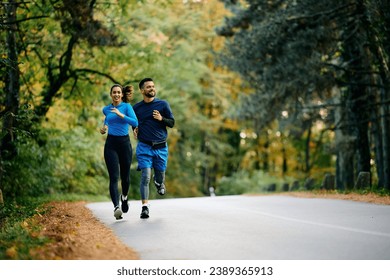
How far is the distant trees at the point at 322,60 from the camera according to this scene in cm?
1641

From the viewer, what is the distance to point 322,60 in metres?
17.5

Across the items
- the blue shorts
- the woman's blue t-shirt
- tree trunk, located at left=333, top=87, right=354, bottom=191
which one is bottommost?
tree trunk, located at left=333, top=87, right=354, bottom=191

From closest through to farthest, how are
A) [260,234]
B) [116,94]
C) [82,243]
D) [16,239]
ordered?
[82,243] → [16,239] → [260,234] → [116,94]

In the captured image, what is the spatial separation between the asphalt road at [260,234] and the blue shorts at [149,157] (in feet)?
2.88

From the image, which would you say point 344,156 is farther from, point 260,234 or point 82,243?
point 82,243

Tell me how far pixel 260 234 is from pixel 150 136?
2.88 m

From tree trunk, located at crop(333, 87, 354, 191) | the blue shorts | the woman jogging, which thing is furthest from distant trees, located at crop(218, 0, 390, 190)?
the woman jogging

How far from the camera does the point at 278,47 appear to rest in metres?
17.9

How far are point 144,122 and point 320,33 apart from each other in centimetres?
1031

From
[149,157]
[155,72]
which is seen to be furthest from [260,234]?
[155,72]

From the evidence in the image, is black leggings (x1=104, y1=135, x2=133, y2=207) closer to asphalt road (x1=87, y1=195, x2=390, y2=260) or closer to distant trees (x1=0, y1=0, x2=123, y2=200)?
asphalt road (x1=87, y1=195, x2=390, y2=260)

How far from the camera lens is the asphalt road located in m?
5.14

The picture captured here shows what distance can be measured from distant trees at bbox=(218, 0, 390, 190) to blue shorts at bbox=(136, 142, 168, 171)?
8546 mm
